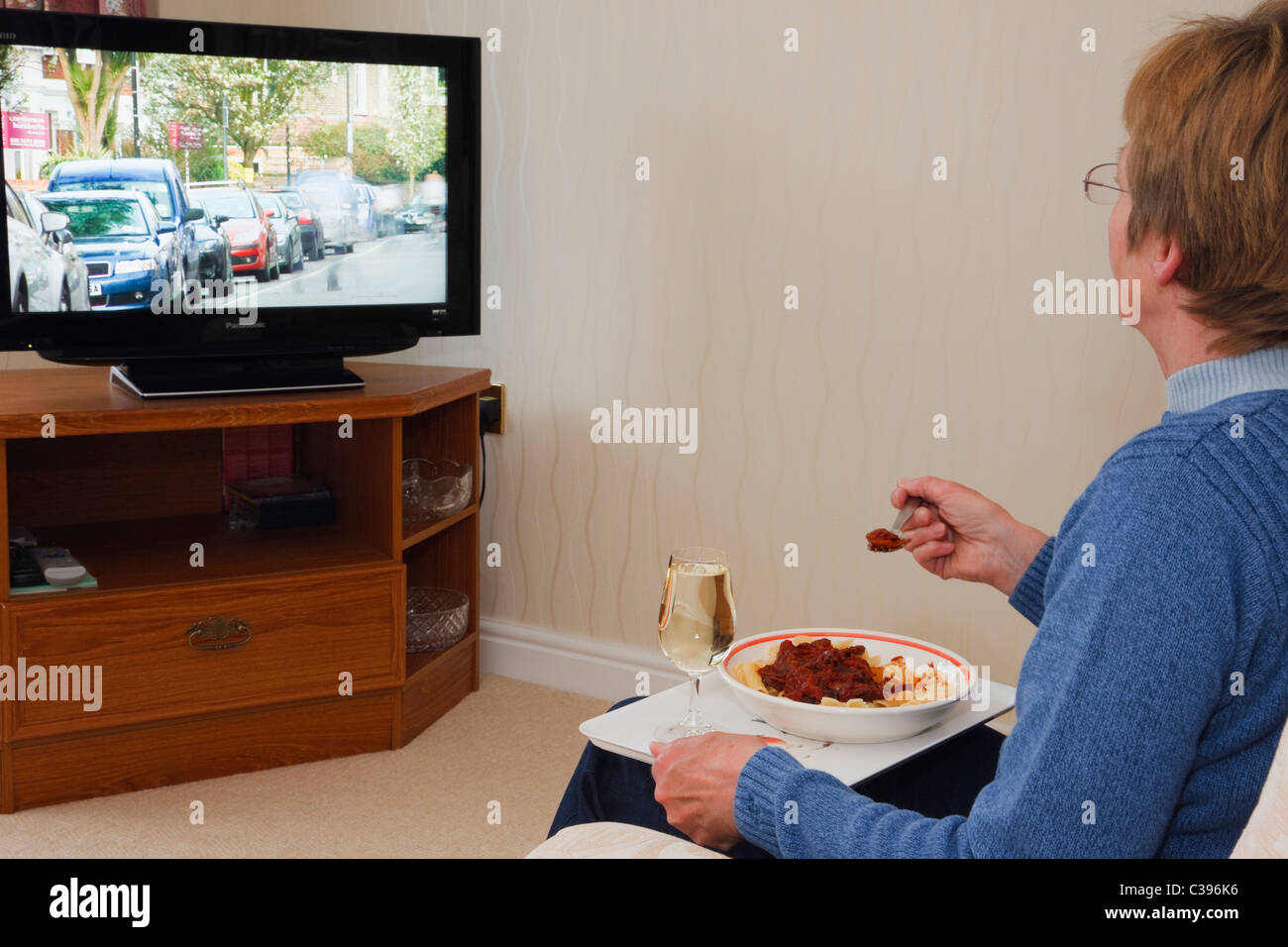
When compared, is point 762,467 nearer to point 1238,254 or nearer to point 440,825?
point 440,825

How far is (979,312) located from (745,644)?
119 centimetres

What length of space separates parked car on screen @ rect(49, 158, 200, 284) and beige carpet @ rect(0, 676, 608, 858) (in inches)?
36.2

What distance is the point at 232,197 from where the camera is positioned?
2.29 m

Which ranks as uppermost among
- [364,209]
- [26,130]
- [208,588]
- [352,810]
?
[26,130]

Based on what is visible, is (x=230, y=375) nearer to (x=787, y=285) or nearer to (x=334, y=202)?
(x=334, y=202)

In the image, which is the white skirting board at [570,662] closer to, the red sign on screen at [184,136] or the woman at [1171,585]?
the red sign on screen at [184,136]

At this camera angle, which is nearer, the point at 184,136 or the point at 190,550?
the point at 184,136

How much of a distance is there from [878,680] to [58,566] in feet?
4.84

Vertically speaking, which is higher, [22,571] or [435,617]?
[22,571]

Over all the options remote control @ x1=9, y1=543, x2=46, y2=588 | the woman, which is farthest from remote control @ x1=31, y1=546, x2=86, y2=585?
the woman

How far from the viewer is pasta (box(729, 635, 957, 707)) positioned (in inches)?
47.9

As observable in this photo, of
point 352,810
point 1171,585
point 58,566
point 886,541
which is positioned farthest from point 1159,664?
point 58,566

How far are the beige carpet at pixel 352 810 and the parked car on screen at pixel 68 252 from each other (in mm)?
861
